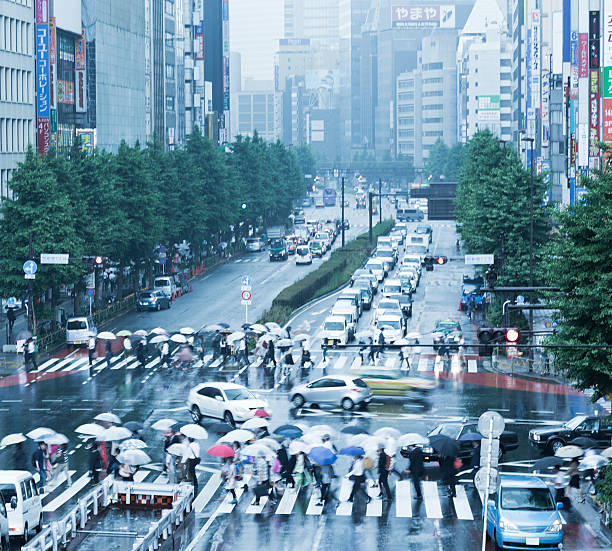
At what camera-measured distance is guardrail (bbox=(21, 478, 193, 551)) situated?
27.0 m

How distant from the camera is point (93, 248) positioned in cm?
7125

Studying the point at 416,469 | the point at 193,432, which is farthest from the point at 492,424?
the point at 193,432

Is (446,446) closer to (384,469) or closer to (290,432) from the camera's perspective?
(384,469)

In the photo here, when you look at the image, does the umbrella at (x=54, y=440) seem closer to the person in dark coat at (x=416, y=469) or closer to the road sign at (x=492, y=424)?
the person in dark coat at (x=416, y=469)

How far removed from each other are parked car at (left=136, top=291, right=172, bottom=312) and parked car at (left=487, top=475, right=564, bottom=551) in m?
48.3

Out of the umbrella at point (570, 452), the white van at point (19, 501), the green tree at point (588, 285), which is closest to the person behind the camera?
the white van at point (19, 501)

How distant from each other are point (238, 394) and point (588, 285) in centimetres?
1637

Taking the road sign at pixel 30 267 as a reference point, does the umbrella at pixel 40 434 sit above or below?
below

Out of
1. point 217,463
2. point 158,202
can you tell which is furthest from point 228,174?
point 217,463

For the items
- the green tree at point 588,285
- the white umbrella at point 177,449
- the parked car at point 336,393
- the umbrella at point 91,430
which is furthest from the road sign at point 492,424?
the parked car at point 336,393

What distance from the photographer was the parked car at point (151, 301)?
7600 cm

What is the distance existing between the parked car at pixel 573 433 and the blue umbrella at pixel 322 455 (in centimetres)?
867

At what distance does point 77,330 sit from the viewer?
63406mm

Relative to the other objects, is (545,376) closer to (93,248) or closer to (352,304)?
(352,304)
